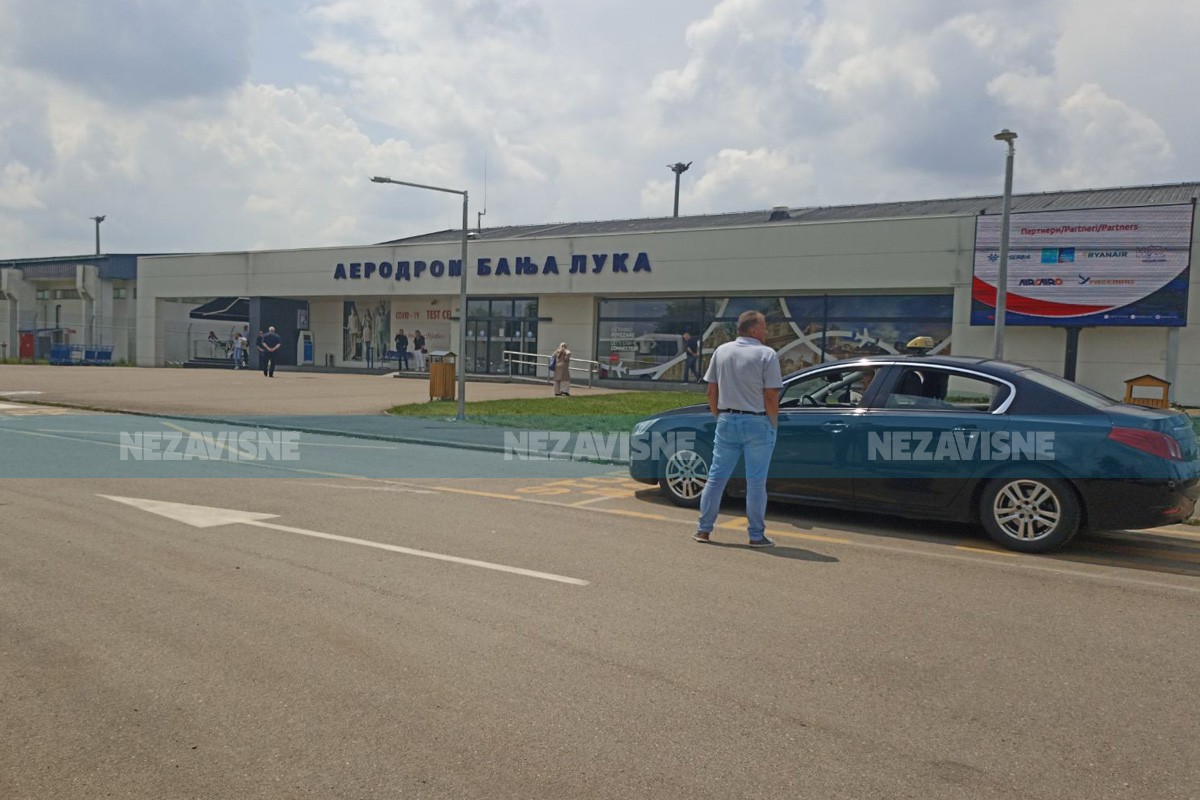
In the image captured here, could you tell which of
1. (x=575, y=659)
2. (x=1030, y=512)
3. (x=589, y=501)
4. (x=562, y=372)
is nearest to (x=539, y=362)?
(x=562, y=372)

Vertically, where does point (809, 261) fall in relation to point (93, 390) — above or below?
above

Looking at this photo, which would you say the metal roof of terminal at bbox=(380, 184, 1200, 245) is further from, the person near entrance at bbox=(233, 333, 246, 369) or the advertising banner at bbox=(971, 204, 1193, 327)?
the person near entrance at bbox=(233, 333, 246, 369)

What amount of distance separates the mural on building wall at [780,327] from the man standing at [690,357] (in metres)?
0.11

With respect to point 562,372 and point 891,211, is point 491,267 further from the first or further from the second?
point 891,211

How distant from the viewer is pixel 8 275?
172 ft

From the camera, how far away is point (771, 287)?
28938 millimetres

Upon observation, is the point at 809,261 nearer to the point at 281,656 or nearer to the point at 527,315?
the point at 527,315

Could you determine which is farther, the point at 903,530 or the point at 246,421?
the point at 246,421

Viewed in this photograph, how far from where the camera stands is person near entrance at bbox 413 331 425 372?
3834 cm

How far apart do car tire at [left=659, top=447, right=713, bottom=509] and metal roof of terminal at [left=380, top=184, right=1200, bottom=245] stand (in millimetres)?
20013

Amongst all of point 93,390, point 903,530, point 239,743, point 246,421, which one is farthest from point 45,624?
point 93,390

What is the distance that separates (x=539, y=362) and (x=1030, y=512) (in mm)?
27970

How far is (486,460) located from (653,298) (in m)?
20.6

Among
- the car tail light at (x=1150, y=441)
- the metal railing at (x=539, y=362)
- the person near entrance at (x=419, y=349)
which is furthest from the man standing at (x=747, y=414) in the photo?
the person near entrance at (x=419, y=349)
